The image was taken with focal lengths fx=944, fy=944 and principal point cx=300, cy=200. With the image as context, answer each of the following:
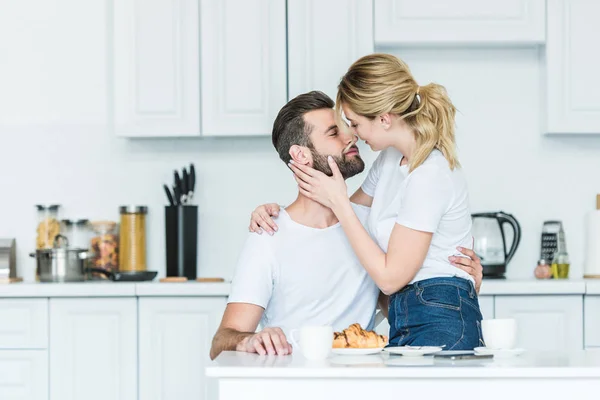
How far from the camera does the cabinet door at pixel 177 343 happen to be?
341cm

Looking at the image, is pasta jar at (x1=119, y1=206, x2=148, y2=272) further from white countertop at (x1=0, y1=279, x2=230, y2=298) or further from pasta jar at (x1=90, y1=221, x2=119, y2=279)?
white countertop at (x1=0, y1=279, x2=230, y2=298)

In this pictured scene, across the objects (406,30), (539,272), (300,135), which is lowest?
(539,272)

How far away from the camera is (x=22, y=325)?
342 centimetres

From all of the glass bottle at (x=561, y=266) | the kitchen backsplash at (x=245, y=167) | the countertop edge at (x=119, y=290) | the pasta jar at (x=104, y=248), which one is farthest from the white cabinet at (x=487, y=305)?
the pasta jar at (x=104, y=248)

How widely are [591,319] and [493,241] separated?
52cm

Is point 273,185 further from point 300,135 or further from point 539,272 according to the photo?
point 300,135

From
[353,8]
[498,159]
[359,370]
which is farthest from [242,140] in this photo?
[359,370]

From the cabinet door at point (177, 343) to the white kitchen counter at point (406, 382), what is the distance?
187 cm

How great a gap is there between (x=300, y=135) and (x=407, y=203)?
19.8 inches

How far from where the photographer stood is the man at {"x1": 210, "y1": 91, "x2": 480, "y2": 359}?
2.38m

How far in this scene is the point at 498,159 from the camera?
3939 millimetres

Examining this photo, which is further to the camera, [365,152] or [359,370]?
[365,152]

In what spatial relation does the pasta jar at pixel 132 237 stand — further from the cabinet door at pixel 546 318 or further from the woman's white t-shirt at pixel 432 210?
the woman's white t-shirt at pixel 432 210

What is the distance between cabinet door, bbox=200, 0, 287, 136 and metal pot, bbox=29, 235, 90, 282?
0.71m
